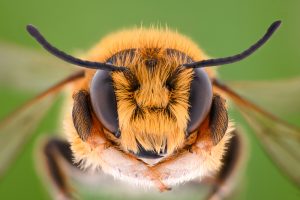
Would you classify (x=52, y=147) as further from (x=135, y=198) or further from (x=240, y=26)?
(x=240, y=26)

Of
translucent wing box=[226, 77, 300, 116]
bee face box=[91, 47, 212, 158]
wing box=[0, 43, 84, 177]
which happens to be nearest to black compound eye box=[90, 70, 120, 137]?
bee face box=[91, 47, 212, 158]

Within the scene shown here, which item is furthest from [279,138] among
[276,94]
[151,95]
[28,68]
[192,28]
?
[192,28]

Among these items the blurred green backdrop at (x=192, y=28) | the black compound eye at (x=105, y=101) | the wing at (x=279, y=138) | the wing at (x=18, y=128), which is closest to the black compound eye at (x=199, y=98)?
the black compound eye at (x=105, y=101)

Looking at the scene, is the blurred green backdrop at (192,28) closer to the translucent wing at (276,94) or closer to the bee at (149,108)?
the translucent wing at (276,94)

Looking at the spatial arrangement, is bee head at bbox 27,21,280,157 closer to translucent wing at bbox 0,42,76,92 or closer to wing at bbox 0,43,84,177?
wing at bbox 0,43,84,177

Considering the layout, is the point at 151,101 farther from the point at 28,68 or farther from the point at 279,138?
the point at 28,68

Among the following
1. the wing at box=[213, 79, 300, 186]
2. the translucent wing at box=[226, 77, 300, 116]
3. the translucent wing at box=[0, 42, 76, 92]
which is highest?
the translucent wing at box=[0, 42, 76, 92]
